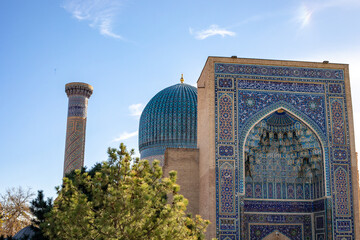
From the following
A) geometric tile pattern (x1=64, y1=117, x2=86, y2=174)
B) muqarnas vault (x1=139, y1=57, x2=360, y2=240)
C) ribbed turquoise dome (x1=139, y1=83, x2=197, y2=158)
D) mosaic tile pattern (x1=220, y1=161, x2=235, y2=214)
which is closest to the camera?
mosaic tile pattern (x1=220, y1=161, x2=235, y2=214)

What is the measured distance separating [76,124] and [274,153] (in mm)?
9170

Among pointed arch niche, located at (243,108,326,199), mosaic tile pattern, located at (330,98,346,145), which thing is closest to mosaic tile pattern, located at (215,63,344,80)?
mosaic tile pattern, located at (330,98,346,145)

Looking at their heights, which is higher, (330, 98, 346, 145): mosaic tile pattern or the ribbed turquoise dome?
the ribbed turquoise dome

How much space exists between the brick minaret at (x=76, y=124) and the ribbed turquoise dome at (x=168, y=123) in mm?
2317

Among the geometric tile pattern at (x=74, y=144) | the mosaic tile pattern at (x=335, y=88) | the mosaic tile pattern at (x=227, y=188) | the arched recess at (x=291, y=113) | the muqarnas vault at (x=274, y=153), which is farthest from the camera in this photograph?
the geometric tile pattern at (x=74, y=144)

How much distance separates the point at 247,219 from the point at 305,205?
141cm

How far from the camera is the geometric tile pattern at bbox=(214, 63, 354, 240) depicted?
31.6 ft

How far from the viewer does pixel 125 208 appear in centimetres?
548

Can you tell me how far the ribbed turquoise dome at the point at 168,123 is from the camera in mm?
16281

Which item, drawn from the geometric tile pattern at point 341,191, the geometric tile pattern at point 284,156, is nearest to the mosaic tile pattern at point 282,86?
the geometric tile pattern at point 284,156

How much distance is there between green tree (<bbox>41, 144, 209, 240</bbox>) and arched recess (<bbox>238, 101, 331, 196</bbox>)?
391cm

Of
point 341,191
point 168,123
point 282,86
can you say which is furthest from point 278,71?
point 168,123

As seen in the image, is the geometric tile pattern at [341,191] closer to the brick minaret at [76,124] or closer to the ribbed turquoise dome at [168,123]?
the ribbed turquoise dome at [168,123]

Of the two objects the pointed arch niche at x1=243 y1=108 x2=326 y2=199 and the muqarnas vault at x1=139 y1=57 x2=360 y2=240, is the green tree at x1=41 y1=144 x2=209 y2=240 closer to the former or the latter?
the muqarnas vault at x1=139 y1=57 x2=360 y2=240
